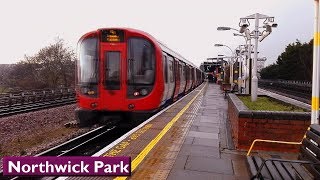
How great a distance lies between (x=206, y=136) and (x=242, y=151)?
1716mm

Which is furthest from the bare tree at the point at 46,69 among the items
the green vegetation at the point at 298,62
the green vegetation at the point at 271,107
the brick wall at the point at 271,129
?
the brick wall at the point at 271,129

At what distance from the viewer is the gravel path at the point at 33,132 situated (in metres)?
14.3

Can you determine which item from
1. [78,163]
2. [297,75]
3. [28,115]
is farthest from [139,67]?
[297,75]

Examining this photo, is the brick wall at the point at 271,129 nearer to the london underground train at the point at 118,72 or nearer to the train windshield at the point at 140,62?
the london underground train at the point at 118,72

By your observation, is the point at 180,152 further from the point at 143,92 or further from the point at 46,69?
the point at 46,69

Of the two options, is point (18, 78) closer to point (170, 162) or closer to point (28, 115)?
point (28, 115)

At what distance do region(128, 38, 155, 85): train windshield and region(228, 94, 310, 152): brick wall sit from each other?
5819mm

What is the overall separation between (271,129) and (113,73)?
6.73 metres

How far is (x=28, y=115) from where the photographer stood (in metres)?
24.0

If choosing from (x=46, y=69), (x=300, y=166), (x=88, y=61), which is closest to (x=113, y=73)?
(x=88, y=61)

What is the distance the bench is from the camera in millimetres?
4770

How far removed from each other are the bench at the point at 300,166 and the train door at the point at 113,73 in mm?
7940

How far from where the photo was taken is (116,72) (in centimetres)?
1323

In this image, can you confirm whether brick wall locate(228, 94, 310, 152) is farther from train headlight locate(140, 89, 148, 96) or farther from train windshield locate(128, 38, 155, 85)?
train windshield locate(128, 38, 155, 85)
